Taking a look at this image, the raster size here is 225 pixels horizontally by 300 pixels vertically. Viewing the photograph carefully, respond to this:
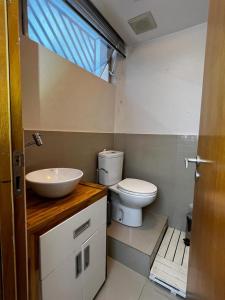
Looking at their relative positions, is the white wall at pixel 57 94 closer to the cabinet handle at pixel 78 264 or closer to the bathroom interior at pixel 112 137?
the bathroom interior at pixel 112 137

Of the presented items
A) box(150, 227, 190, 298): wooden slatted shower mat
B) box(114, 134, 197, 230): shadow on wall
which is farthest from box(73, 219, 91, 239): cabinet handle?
box(114, 134, 197, 230): shadow on wall

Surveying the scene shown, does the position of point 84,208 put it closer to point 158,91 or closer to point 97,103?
point 97,103

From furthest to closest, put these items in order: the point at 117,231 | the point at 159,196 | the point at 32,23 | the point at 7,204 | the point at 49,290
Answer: the point at 159,196, the point at 117,231, the point at 32,23, the point at 49,290, the point at 7,204

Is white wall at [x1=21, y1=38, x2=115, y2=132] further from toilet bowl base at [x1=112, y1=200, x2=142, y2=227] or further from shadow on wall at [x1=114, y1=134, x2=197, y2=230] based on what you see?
toilet bowl base at [x1=112, y1=200, x2=142, y2=227]

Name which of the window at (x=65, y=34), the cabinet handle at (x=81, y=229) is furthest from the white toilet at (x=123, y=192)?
the window at (x=65, y=34)

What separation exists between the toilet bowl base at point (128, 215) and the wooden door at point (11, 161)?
1285mm

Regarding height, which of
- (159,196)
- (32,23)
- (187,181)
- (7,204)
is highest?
(32,23)

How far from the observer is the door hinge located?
0.40m

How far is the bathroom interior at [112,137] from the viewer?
0.87m

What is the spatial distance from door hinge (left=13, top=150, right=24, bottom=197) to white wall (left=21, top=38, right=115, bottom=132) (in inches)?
29.8

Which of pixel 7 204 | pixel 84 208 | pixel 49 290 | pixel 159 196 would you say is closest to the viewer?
pixel 7 204

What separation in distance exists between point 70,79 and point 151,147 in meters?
1.16

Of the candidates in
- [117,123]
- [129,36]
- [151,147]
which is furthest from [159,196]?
[129,36]

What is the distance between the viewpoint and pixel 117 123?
2074 mm
